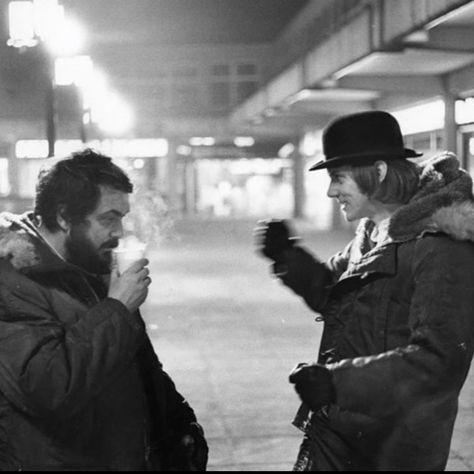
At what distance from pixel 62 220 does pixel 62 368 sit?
425 millimetres

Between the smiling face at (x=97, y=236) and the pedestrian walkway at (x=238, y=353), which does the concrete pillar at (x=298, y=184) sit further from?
the smiling face at (x=97, y=236)

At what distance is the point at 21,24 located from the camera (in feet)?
27.5

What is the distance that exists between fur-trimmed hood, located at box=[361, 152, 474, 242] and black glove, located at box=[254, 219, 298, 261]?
489mm

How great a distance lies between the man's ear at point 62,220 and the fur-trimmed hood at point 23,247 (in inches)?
2.6

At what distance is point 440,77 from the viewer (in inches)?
655

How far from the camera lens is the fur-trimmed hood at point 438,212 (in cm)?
252

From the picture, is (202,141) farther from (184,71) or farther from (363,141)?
(363,141)

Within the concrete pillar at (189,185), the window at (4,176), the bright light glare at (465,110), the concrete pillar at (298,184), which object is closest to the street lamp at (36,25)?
the bright light glare at (465,110)

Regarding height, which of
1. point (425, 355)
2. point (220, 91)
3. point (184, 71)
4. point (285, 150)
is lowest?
point (425, 355)

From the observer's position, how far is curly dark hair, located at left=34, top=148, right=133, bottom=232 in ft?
7.97

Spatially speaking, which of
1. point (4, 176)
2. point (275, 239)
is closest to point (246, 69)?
point (4, 176)

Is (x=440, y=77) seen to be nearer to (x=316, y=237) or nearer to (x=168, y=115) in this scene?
(x=316, y=237)

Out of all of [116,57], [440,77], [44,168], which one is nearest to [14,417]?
[44,168]

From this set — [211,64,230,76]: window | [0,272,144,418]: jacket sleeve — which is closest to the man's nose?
[0,272,144,418]: jacket sleeve
